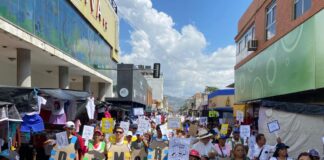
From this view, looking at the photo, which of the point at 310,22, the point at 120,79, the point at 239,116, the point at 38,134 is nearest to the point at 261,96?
the point at 239,116

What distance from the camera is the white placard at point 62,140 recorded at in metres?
9.02

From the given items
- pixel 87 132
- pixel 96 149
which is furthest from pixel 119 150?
pixel 87 132

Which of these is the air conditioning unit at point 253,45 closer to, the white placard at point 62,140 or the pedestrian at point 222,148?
the pedestrian at point 222,148

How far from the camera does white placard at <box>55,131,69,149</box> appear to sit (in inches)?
355

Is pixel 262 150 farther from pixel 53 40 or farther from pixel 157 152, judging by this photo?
pixel 53 40

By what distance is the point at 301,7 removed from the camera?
1529cm

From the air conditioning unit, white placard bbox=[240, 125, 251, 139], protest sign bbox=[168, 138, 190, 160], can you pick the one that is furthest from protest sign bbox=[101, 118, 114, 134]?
the air conditioning unit

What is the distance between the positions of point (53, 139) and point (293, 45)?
394 inches

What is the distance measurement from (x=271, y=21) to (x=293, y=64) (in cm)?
561

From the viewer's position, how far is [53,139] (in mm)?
10250

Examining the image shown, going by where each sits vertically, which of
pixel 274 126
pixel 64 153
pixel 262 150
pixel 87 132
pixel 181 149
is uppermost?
pixel 274 126

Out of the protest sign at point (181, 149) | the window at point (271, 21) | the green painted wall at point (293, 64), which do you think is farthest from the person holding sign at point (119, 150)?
the window at point (271, 21)

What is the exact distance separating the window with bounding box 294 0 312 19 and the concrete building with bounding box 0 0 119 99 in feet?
33.9

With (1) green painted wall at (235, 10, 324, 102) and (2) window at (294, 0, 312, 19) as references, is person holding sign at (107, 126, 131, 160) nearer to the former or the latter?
(1) green painted wall at (235, 10, 324, 102)
